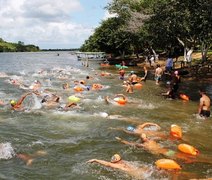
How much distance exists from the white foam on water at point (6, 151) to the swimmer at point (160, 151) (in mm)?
4490

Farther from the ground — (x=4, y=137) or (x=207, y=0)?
(x=207, y=0)

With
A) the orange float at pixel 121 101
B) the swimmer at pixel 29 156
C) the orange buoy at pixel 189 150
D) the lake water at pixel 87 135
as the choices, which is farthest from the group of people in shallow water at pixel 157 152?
the orange float at pixel 121 101

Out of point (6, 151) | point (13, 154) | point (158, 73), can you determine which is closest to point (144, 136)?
point (13, 154)

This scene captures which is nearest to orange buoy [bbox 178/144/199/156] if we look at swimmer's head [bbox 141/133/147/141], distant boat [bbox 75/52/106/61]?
swimmer's head [bbox 141/133/147/141]

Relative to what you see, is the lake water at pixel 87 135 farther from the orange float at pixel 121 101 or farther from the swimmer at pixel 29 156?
the orange float at pixel 121 101

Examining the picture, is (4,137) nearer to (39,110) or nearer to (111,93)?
(39,110)

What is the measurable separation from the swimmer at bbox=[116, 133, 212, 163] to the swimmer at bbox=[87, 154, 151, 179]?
1.63 metres

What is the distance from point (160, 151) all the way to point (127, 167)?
2.28 metres

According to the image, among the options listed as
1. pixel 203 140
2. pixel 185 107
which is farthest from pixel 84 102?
pixel 203 140

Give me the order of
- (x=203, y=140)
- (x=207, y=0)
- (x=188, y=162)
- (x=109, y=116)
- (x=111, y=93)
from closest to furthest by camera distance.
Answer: (x=188, y=162)
(x=203, y=140)
(x=109, y=116)
(x=207, y=0)
(x=111, y=93)

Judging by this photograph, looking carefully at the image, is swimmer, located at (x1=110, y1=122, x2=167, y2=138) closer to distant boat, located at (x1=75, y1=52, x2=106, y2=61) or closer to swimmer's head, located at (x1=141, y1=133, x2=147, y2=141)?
swimmer's head, located at (x1=141, y1=133, x2=147, y2=141)

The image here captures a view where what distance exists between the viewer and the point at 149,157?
13.4 m

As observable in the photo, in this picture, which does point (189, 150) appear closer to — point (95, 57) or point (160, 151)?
point (160, 151)

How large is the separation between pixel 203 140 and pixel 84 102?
34.1 ft
